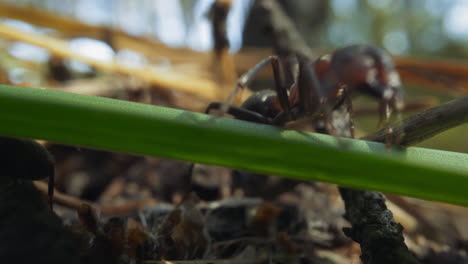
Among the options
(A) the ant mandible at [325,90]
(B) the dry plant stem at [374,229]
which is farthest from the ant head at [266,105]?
(B) the dry plant stem at [374,229]

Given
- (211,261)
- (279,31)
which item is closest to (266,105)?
(211,261)

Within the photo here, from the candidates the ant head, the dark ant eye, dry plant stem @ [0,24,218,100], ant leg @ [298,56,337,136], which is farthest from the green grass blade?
dry plant stem @ [0,24,218,100]

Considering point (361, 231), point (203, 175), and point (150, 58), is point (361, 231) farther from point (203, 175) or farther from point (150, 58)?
point (150, 58)

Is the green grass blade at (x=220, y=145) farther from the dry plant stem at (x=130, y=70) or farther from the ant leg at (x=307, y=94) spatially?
the dry plant stem at (x=130, y=70)

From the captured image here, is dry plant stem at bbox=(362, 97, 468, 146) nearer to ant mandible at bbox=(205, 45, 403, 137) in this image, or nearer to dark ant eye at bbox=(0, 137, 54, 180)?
ant mandible at bbox=(205, 45, 403, 137)

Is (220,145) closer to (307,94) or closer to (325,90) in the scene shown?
(307,94)

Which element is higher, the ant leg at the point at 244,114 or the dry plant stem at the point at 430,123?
the dry plant stem at the point at 430,123

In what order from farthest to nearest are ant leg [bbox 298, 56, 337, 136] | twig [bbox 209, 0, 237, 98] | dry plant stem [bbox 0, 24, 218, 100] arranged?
dry plant stem [bbox 0, 24, 218, 100], twig [bbox 209, 0, 237, 98], ant leg [bbox 298, 56, 337, 136]
